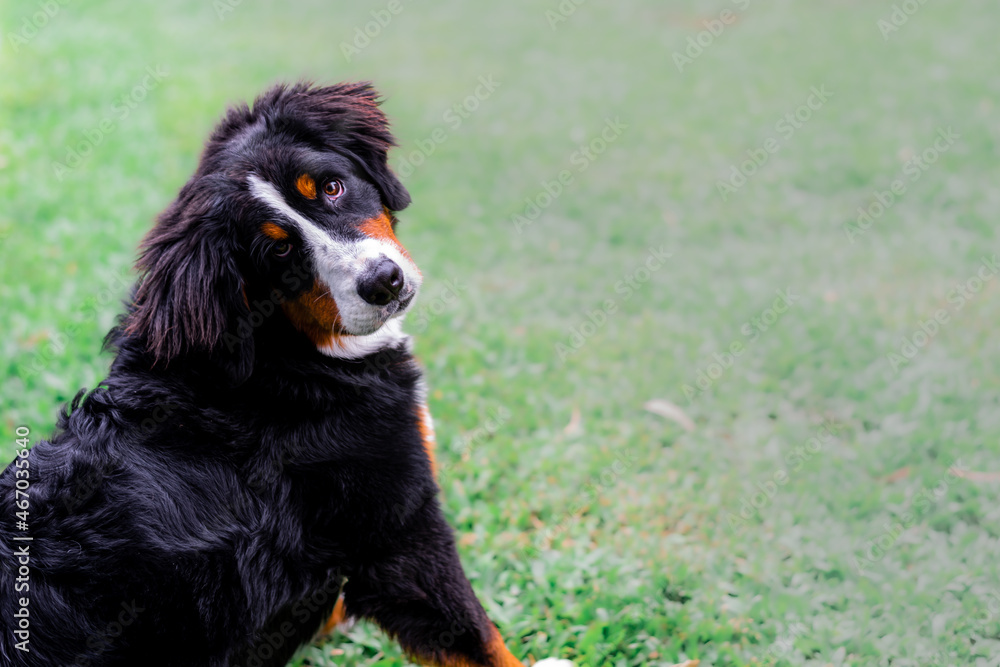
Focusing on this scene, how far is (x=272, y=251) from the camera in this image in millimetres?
2607

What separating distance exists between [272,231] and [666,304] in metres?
3.71

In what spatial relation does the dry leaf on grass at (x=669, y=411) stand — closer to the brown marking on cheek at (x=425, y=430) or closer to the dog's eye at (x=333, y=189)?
the brown marking on cheek at (x=425, y=430)

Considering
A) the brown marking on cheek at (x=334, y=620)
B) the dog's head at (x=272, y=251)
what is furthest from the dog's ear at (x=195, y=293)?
the brown marking on cheek at (x=334, y=620)

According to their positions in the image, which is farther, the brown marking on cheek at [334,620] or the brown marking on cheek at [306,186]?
the brown marking on cheek at [334,620]

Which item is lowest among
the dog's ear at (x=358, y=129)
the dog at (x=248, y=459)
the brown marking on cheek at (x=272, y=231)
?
the dog at (x=248, y=459)

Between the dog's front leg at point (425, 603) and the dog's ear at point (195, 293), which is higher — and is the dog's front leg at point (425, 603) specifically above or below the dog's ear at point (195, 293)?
below

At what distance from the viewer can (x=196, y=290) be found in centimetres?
246

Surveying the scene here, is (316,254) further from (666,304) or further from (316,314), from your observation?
(666,304)

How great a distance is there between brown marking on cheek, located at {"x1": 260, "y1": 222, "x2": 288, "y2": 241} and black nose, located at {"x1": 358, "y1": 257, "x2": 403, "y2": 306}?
301 millimetres

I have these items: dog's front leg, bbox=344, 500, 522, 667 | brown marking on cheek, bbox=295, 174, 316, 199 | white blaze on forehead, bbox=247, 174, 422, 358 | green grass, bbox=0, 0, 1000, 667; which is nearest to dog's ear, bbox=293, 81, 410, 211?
brown marking on cheek, bbox=295, 174, 316, 199

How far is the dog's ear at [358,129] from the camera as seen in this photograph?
2.96m

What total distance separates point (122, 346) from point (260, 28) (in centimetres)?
1110

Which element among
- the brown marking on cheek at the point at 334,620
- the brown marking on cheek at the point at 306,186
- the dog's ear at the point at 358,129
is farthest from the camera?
the brown marking on cheek at the point at 334,620

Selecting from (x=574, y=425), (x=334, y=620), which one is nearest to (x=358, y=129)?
(x=334, y=620)
